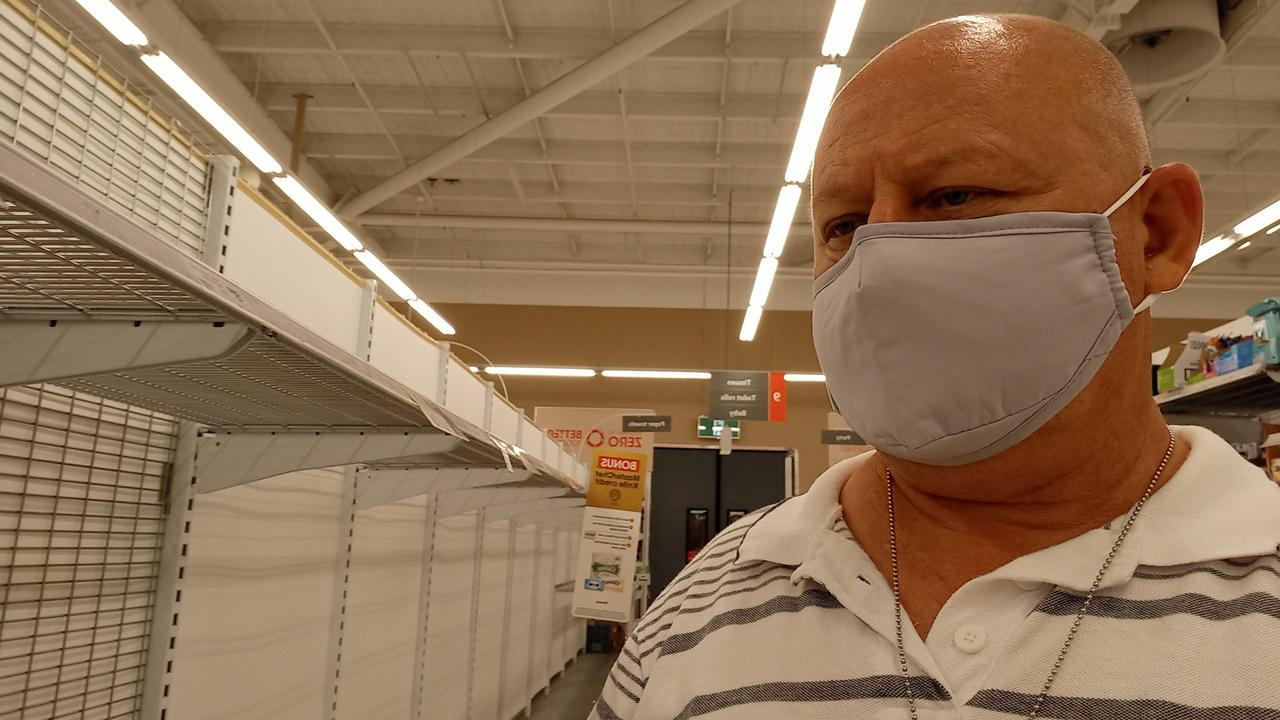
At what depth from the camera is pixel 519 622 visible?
7191mm

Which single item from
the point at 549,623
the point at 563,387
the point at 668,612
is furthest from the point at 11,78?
the point at 563,387

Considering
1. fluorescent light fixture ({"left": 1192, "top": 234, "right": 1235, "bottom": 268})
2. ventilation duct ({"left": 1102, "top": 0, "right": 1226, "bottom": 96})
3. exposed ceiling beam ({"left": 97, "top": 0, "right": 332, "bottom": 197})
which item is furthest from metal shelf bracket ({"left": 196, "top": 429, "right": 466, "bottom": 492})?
ventilation duct ({"left": 1102, "top": 0, "right": 1226, "bottom": 96})

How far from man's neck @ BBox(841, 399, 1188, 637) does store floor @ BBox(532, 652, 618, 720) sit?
6.62m

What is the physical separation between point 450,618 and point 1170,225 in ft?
15.7

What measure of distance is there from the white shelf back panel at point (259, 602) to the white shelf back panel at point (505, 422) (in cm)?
220

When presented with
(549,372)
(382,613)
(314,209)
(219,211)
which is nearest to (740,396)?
(549,372)

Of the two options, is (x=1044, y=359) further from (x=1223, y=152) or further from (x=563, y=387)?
(x=563, y=387)

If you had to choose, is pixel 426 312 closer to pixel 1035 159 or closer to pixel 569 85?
pixel 569 85

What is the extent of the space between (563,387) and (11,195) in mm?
14319

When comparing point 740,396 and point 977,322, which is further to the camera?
point 740,396

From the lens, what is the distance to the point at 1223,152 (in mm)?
10234

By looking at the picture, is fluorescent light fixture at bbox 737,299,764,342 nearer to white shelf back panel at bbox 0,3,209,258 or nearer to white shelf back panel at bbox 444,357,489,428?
white shelf back panel at bbox 444,357,489,428

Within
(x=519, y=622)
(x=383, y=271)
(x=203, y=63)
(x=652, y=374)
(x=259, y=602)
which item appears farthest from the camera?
(x=652, y=374)

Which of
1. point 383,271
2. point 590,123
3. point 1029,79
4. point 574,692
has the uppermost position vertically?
point 590,123
